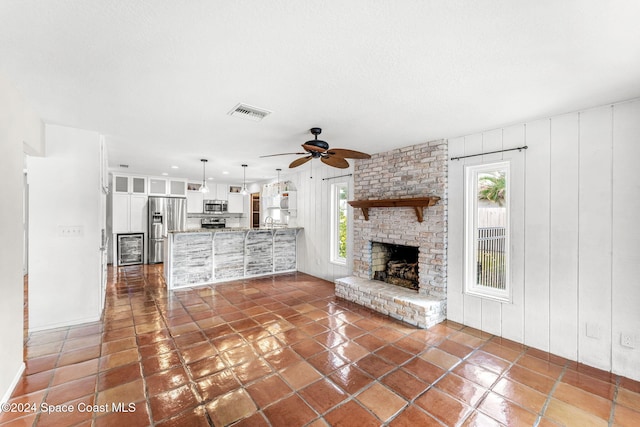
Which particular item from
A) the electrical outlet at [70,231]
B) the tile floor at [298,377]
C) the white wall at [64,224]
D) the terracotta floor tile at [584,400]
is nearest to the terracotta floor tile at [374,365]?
the tile floor at [298,377]

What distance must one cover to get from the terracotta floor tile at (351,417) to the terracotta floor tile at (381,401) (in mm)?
60

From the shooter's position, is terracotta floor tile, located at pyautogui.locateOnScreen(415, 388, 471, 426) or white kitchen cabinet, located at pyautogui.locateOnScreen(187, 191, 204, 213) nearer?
terracotta floor tile, located at pyautogui.locateOnScreen(415, 388, 471, 426)

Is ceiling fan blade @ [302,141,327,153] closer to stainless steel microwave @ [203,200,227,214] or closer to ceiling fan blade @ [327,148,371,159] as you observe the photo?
ceiling fan blade @ [327,148,371,159]

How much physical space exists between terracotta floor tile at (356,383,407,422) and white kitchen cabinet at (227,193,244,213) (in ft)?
25.8

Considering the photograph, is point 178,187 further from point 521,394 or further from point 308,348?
point 521,394

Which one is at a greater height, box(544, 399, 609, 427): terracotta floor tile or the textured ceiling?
the textured ceiling

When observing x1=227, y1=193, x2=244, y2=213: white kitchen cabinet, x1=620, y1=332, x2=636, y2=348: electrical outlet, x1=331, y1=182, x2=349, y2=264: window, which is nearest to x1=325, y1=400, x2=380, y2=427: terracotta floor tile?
x1=620, y1=332, x2=636, y2=348: electrical outlet

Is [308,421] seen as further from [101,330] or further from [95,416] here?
[101,330]

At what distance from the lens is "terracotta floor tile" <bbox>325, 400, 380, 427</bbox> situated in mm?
1866

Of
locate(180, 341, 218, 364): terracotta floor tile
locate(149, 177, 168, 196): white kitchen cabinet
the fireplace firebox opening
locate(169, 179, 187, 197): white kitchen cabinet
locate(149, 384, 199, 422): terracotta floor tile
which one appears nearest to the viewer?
locate(149, 384, 199, 422): terracotta floor tile

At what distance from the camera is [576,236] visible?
2.74 metres

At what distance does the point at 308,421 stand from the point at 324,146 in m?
2.46

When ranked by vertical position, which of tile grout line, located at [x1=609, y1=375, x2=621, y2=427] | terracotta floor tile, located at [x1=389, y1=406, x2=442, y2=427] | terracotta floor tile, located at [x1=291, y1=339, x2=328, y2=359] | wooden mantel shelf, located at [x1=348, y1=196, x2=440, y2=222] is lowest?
tile grout line, located at [x1=609, y1=375, x2=621, y2=427]

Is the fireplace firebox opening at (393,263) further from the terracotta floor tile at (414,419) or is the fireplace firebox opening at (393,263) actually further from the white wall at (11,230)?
the white wall at (11,230)
